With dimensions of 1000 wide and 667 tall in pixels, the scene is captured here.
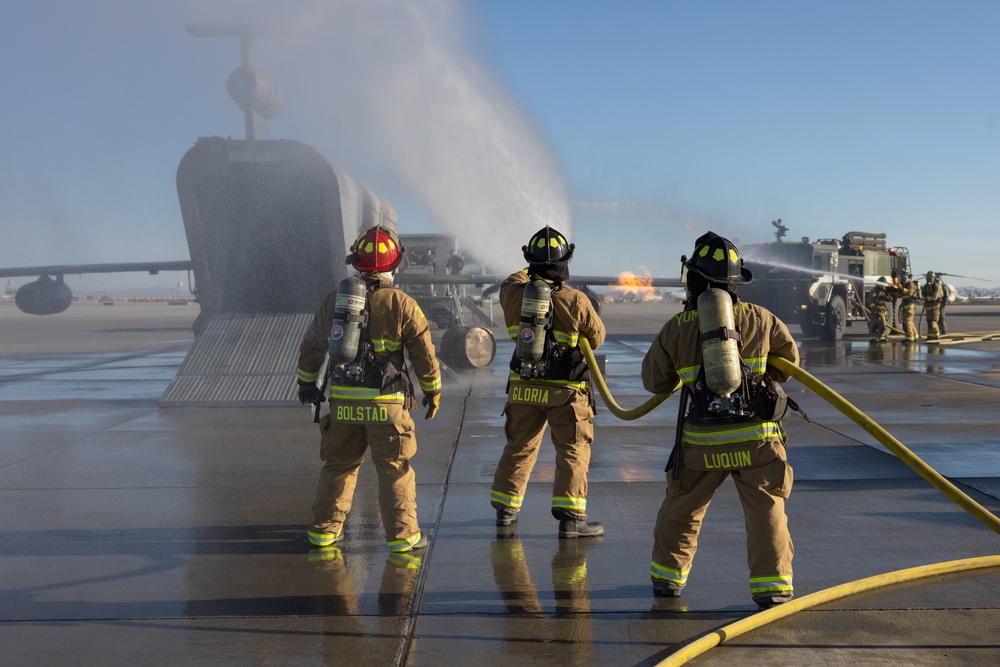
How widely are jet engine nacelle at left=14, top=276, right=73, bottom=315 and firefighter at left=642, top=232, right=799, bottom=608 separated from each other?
49.4 ft

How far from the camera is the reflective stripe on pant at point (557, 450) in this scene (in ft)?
16.8

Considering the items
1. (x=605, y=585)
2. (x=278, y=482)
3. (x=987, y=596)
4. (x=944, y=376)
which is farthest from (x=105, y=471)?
(x=944, y=376)

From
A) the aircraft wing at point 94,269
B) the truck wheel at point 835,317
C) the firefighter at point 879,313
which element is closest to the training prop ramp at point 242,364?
the aircraft wing at point 94,269

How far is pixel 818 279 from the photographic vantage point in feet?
67.3

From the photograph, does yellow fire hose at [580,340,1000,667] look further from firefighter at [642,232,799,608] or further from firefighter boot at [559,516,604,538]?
firefighter boot at [559,516,604,538]

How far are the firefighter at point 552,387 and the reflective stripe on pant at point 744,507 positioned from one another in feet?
3.29

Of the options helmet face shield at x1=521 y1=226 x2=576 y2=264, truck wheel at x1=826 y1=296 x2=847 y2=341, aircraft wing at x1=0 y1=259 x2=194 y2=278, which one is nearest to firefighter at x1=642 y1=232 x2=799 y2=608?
helmet face shield at x1=521 y1=226 x2=576 y2=264

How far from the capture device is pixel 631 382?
12.8 metres

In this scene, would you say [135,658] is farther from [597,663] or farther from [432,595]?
[597,663]

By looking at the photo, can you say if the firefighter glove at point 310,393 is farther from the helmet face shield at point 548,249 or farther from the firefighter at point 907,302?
the firefighter at point 907,302

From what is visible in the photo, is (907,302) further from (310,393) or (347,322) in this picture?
(347,322)

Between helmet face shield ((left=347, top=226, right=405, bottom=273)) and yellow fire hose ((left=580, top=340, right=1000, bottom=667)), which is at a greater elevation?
helmet face shield ((left=347, top=226, right=405, bottom=273))

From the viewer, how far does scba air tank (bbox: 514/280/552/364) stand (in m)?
5.10

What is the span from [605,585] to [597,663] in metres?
0.91
